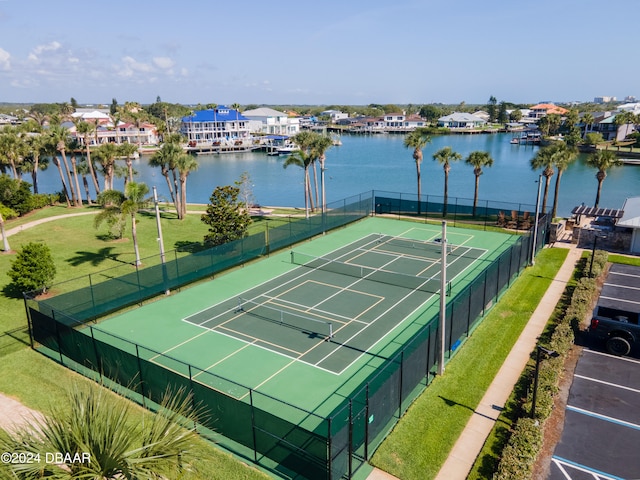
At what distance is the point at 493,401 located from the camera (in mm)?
16562

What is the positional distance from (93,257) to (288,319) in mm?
17473

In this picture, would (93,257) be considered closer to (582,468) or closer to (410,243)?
(410,243)

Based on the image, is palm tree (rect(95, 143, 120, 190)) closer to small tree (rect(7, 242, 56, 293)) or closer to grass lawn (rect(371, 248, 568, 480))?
small tree (rect(7, 242, 56, 293))

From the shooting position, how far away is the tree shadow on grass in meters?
32.0

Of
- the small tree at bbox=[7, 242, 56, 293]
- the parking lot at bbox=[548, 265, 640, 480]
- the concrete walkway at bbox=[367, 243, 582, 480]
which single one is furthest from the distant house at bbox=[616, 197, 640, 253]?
the small tree at bbox=[7, 242, 56, 293]

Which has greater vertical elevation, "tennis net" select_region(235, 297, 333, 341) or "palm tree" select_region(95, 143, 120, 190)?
"palm tree" select_region(95, 143, 120, 190)

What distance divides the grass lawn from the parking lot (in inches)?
113

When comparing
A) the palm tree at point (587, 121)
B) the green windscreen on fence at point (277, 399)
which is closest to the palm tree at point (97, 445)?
the green windscreen on fence at point (277, 399)

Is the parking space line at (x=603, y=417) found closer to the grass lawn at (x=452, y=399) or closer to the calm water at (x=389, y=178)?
the grass lawn at (x=452, y=399)

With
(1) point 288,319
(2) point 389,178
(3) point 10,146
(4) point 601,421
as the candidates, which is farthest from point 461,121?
(4) point 601,421

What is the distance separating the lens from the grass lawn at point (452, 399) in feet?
45.4

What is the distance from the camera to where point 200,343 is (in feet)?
69.8

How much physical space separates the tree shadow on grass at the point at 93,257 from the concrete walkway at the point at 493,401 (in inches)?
1002

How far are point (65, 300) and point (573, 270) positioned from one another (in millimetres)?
28877
